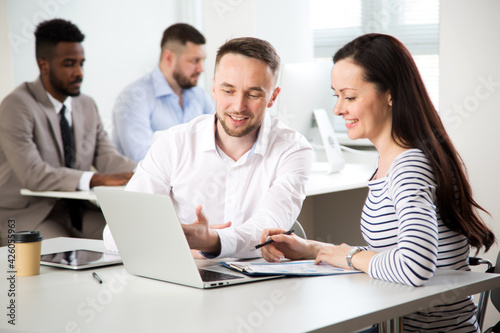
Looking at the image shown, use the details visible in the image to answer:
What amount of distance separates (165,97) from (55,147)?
3.39 feet

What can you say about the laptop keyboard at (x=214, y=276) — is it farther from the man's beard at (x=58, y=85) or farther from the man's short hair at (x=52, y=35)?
the man's short hair at (x=52, y=35)

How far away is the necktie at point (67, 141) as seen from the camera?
12.8ft

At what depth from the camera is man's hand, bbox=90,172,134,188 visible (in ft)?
11.5

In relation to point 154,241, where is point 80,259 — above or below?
below

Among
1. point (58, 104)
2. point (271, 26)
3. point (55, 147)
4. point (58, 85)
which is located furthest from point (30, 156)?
point (271, 26)

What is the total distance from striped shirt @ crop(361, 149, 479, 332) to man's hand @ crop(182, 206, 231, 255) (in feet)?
1.34

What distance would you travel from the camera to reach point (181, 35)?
4730mm

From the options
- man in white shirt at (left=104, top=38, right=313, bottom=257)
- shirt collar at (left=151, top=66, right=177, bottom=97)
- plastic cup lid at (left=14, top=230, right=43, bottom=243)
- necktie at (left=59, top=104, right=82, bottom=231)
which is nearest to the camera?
plastic cup lid at (left=14, top=230, right=43, bottom=243)

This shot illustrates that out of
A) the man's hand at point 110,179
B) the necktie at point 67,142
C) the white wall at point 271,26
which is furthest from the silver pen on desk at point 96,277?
the white wall at point 271,26

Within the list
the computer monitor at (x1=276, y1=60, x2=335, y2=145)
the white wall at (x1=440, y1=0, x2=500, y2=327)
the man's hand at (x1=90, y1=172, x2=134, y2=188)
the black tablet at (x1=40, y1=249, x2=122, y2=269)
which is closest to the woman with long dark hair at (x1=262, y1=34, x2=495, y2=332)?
the black tablet at (x1=40, y1=249, x2=122, y2=269)

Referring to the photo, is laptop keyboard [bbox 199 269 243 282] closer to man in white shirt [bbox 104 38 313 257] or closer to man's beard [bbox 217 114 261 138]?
man in white shirt [bbox 104 38 313 257]

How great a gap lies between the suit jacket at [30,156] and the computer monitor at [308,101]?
49.1 inches

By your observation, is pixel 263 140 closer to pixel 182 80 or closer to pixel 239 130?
pixel 239 130

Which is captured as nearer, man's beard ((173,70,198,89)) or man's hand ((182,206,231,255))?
man's hand ((182,206,231,255))
